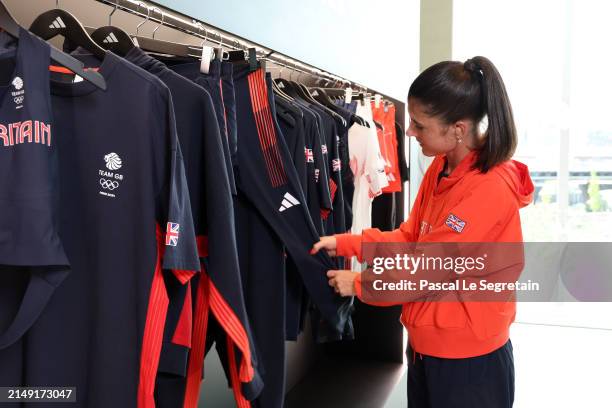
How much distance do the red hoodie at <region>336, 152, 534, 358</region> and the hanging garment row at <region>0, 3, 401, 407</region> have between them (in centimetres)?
57

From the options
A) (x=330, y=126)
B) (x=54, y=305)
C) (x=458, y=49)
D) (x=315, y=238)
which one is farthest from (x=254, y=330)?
(x=458, y=49)

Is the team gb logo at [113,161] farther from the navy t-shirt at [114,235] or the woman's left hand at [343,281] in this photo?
the woman's left hand at [343,281]

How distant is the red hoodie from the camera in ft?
4.77

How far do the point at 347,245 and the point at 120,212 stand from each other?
2.96 feet

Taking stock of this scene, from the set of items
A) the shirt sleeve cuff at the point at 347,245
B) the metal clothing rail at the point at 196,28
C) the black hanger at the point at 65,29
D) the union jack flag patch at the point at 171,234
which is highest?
the metal clothing rail at the point at 196,28

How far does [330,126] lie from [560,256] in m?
4.16

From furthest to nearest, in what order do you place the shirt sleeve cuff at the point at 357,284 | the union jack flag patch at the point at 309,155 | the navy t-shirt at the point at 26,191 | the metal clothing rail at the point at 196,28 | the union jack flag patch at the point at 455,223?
the union jack flag patch at the point at 309,155, the shirt sleeve cuff at the point at 357,284, the union jack flag patch at the point at 455,223, the metal clothing rail at the point at 196,28, the navy t-shirt at the point at 26,191

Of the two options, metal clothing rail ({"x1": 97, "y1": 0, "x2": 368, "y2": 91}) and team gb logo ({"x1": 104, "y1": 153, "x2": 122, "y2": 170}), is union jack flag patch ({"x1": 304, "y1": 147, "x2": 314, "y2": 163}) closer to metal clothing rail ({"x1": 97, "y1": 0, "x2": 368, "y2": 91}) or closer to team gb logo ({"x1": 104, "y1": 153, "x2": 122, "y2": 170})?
metal clothing rail ({"x1": 97, "y1": 0, "x2": 368, "y2": 91})

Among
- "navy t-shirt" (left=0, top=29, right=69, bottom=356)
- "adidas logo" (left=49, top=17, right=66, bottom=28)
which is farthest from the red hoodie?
"adidas logo" (left=49, top=17, right=66, bottom=28)

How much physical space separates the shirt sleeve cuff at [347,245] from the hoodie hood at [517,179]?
52 cm

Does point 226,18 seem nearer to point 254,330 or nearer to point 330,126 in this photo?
point 330,126

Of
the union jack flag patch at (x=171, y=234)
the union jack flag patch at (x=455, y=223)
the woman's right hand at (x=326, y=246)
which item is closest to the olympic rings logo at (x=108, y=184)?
the union jack flag patch at (x=171, y=234)

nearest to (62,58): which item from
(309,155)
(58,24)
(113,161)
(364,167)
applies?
(113,161)

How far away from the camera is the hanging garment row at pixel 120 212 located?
2.84ft
